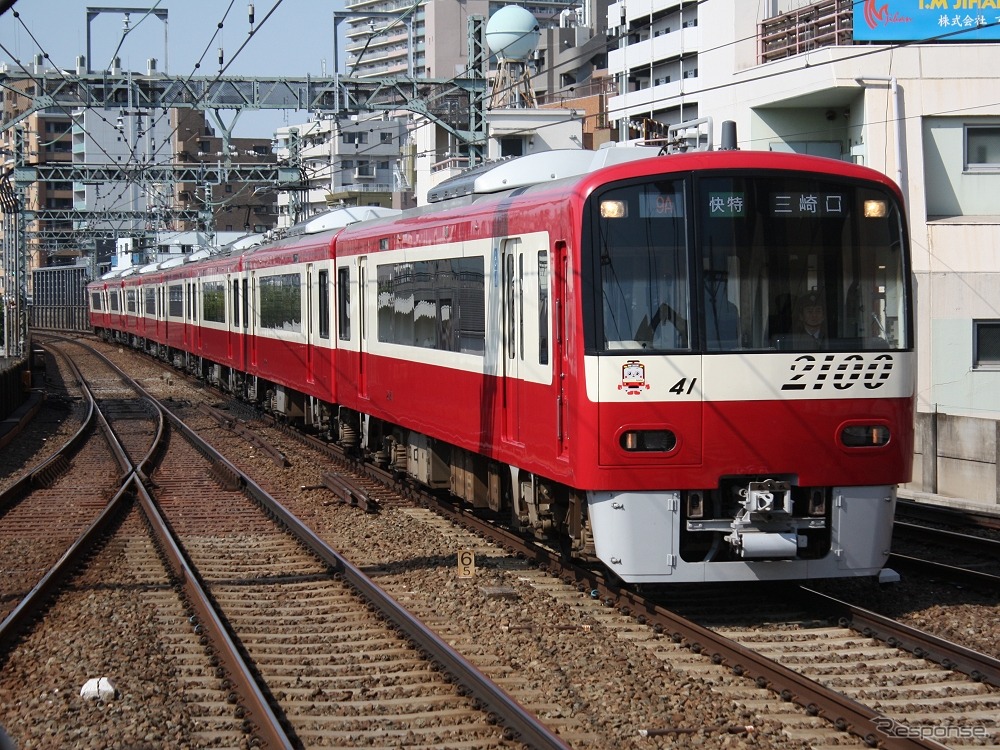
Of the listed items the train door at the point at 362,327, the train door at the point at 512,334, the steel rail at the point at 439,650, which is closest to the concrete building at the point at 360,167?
the train door at the point at 362,327

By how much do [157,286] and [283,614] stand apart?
30.3 m

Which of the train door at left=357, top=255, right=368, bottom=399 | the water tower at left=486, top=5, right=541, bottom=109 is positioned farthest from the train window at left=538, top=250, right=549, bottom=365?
the water tower at left=486, top=5, right=541, bottom=109

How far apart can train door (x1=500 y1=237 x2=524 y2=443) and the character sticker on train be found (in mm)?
1562

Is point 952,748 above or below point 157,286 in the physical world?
below

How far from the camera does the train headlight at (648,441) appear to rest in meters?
7.40

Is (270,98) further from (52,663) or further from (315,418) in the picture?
(52,663)

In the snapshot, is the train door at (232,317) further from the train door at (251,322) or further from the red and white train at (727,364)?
the red and white train at (727,364)

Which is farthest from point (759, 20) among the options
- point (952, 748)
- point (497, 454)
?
point (952, 748)

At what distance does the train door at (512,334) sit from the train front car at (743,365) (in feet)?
4.66

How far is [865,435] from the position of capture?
7.62 metres

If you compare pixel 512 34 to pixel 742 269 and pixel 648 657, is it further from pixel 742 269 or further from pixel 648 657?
pixel 648 657

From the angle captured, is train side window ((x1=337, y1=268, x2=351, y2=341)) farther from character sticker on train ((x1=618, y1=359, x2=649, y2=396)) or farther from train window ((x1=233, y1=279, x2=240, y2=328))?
train window ((x1=233, y1=279, x2=240, y2=328))

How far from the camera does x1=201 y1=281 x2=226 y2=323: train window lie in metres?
24.7

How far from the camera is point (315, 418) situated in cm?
1762
